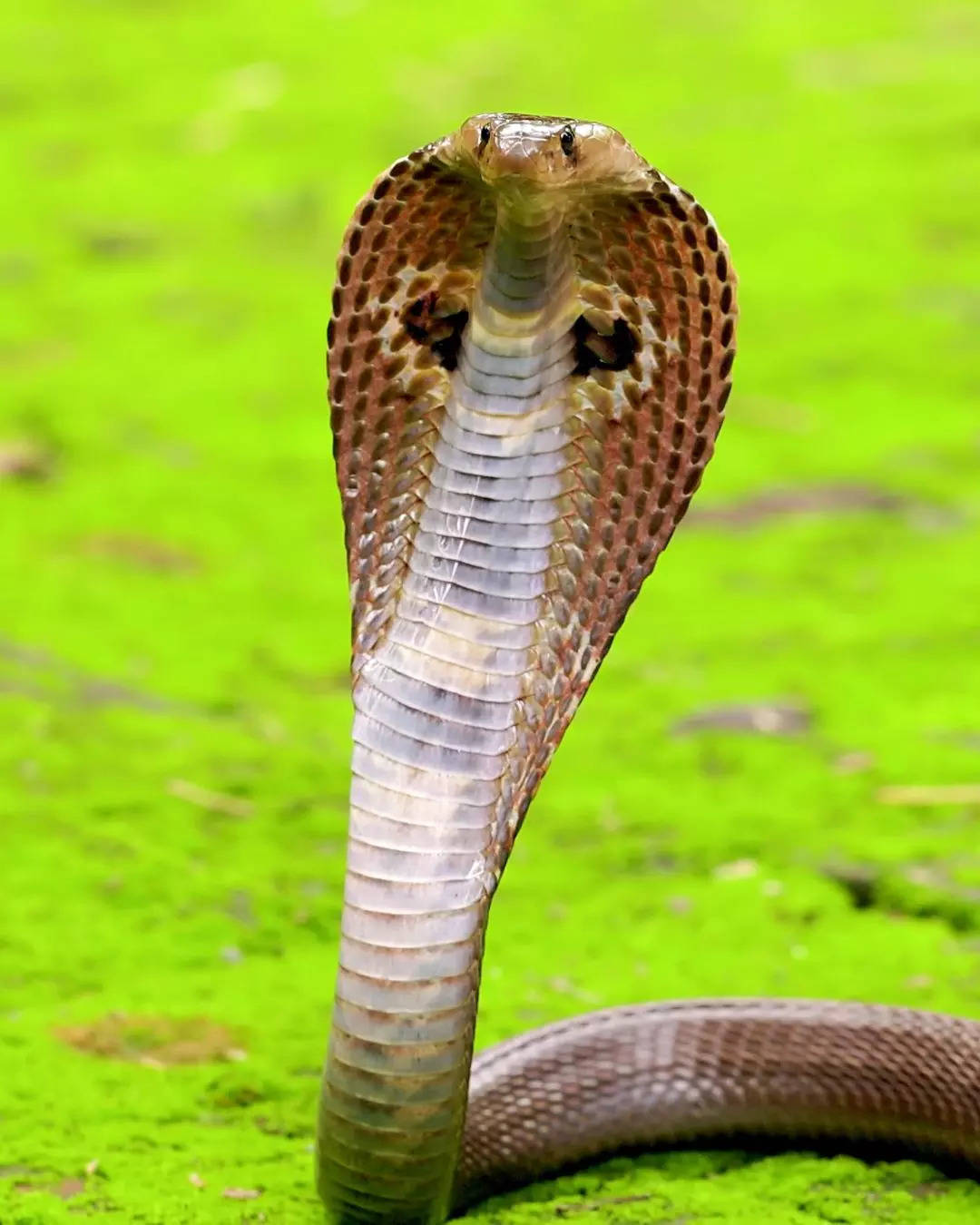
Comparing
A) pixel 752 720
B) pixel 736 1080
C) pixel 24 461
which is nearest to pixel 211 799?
pixel 752 720

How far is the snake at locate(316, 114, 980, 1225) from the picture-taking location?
2.31 metres

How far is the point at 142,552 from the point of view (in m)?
5.76

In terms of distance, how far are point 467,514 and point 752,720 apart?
2.32m

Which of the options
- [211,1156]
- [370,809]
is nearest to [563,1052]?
[211,1156]

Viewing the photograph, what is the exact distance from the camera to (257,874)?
3773 mm

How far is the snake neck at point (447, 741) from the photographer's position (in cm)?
230

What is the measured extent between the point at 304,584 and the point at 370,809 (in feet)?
10.8

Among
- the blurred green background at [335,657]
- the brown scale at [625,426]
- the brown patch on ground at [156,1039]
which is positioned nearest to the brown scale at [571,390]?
the brown scale at [625,426]

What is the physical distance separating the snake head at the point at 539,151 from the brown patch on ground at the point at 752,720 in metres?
2.44

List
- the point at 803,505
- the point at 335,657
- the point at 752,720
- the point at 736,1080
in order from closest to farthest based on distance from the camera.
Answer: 1. the point at 736,1080
2. the point at 752,720
3. the point at 335,657
4. the point at 803,505

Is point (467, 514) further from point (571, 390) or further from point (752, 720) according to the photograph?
point (752, 720)

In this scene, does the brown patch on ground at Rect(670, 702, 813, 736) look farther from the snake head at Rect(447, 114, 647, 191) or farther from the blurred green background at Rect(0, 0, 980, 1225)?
the snake head at Rect(447, 114, 647, 191)

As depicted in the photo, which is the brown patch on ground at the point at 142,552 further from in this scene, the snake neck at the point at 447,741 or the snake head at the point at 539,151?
the snake head at the point at 539,151

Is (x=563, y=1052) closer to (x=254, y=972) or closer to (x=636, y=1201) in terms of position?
(x=636, y=1201)
